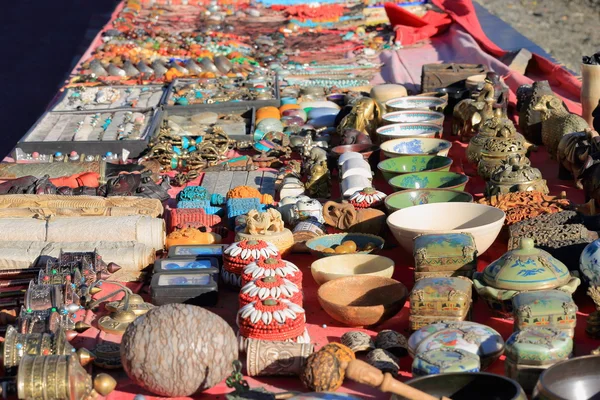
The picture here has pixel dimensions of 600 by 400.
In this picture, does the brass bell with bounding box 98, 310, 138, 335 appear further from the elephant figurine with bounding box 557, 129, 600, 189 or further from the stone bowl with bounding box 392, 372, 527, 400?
the elephant figurine with bounding box 557, 129, 600, 189

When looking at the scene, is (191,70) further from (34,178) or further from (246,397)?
(246,397)

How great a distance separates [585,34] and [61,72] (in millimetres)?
7073

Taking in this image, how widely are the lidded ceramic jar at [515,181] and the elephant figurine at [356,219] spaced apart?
622mm

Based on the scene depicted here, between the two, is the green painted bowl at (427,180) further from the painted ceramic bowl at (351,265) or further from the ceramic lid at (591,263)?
the ceramic lid at (591,263)

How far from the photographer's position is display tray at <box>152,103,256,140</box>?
702 centimetres

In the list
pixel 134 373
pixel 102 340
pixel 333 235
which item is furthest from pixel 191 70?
pixel 134 373

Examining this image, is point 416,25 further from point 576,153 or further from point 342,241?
point 342,241

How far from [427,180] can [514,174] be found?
57 centimetres

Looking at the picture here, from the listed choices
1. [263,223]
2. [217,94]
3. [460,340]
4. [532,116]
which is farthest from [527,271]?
[217,94]

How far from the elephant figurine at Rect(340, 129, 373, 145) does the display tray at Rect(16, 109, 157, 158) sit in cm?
146

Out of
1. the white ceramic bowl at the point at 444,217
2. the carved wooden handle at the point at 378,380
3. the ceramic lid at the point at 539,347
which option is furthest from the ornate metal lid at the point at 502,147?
the carved wooden handle at the point at 378,380

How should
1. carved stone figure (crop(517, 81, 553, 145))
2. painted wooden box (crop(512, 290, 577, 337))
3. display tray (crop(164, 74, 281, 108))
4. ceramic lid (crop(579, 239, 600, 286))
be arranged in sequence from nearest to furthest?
painted wooden box (crop(512, 290, 577, 337))
ceramic lid (crop(579, 239, 600, 286))
carved stone figure (crop(517, 81, 553, 145))
display tray (crop(164, 74, 281, 108))

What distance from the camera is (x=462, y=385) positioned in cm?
300

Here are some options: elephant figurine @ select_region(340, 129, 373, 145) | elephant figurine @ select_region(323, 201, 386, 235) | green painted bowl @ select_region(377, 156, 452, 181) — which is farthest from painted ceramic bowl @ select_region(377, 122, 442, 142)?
elephant figurine @ select_region(323, 201, 386, 235)
